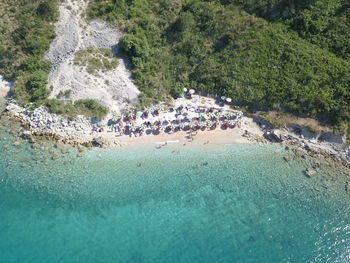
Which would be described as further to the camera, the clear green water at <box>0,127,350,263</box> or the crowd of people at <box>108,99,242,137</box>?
the crowd of people at <box>108,99,242,137</box>

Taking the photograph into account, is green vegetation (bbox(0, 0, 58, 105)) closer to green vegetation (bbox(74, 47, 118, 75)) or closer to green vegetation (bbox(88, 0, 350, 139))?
green vegetation (bbox(74, 47, 118, 75))

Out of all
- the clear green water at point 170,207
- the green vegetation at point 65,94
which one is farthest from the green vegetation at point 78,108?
the clear green water at point 170,207

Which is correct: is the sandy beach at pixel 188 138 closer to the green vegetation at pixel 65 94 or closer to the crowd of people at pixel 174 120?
the crowd of people at pixel 174 120

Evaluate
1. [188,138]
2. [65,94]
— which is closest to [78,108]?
[65,94]

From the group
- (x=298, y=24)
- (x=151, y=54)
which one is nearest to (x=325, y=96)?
(x=298, y=24)

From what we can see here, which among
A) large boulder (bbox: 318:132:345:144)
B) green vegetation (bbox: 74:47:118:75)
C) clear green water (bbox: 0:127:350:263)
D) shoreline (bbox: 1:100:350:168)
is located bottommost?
clear green water (bbox: 0:127:350:263)

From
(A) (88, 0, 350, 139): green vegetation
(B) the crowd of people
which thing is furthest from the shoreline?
(A) (88, 0, 350, 139): green vegetation
